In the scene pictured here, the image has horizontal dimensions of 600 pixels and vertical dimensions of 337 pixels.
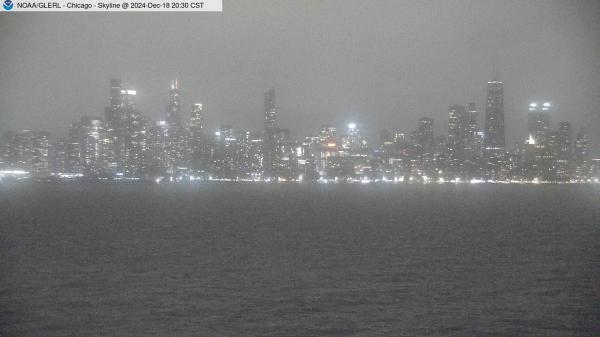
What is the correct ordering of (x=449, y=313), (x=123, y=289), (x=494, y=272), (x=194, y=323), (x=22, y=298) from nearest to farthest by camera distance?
(x=194, y=323) < (x=449, y=313) < (x=22, y=298) < (x=123, y=289) < (x=494, y=272)

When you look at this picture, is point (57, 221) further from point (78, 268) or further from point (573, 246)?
point (573, 246)

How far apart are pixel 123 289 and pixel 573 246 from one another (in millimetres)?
42543

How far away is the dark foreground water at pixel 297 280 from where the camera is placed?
104 ft

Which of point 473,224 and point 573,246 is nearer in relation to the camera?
point 573,246

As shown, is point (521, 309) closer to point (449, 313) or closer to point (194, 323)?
point (449, 313)

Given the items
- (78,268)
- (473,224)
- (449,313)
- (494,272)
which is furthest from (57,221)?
(449,313)

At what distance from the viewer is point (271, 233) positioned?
7312 cm

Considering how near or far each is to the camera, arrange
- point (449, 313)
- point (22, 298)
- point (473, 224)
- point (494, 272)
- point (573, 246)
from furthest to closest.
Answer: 1. point (473, 224)
2. point (573, 246)
3. point (494, 272)
4. point (22, 298)
5. point (449, 313)

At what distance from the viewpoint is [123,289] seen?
39.4 m

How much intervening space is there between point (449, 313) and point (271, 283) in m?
11.9

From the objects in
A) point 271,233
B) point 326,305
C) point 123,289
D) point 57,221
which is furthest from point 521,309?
point 57,221

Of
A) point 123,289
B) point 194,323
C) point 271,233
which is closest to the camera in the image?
point 194,323

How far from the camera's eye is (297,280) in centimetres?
4281

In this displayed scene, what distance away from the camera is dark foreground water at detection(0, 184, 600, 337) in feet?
104
